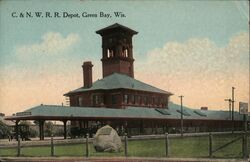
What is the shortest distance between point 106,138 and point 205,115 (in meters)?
33.7

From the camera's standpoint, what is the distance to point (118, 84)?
135 ft

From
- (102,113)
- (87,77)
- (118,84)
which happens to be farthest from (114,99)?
(102,113)

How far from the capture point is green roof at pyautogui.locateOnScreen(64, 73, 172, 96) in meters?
40.7

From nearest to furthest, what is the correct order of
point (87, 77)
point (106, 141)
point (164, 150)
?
point (106, 141) → point (164, 150) → point (87, 77)

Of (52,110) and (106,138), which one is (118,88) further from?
(106,138)

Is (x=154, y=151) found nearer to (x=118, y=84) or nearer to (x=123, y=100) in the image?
(x=123, y=100)

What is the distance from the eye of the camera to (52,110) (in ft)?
94.7

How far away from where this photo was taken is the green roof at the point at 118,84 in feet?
133

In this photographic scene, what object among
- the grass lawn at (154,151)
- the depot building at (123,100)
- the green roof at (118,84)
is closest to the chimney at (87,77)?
the depot building at (123,100)

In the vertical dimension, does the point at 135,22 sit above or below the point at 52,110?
above

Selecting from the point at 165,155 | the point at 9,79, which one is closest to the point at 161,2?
the point at 165,155

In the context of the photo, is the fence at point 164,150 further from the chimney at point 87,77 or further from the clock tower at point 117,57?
the clock tower at point 117,57

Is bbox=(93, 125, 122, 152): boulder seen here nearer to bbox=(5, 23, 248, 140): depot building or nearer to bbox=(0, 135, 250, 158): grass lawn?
bbox=(0, 135, 250, 158): grass lawn

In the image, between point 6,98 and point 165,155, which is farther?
point 6,98
